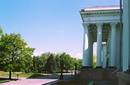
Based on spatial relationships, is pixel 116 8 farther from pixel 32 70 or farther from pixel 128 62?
pixel 32 70

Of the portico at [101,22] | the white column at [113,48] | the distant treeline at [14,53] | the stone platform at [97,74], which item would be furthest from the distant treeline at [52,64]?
the stone platform at [97,74]

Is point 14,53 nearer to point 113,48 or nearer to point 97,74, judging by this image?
point 97,74

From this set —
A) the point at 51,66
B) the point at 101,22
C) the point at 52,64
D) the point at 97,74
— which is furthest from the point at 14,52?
the point at 52,64

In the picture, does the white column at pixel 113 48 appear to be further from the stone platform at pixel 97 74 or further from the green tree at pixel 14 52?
the green tree at pixel 14 52

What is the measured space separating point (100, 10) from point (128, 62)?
2704cm

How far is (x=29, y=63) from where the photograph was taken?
3988 cm

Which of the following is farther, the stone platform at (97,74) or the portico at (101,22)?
the portico at (101,22)

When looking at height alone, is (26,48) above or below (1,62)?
above

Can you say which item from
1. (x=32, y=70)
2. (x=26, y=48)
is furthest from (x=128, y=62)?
(x=32, y=70)

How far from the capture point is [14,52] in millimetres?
39375

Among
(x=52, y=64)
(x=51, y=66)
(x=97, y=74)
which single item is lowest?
(x=51, y=66)

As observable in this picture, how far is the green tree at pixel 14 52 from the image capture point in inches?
1508

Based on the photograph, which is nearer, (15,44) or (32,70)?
(15,44)

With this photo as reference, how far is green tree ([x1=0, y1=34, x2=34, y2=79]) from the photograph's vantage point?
126ft
